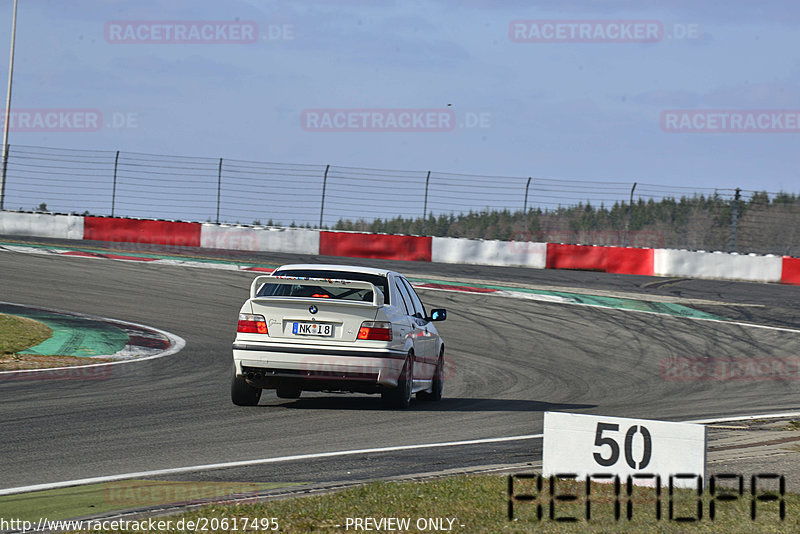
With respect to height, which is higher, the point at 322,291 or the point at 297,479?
the point at 322,291

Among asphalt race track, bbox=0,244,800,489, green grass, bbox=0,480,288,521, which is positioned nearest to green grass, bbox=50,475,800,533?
green grass, bbox=0,480,288,521

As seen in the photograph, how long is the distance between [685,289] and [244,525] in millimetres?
19796

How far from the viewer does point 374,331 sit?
987 centimetres

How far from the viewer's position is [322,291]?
10.4m

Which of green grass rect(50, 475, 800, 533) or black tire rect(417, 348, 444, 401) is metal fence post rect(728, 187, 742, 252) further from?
green grass rect(50, 475, 800, 533)

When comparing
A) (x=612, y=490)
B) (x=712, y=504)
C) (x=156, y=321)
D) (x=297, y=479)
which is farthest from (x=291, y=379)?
(x=156, y=321)

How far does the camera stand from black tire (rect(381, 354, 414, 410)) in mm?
10172

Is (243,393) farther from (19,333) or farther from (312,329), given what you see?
(19,333)

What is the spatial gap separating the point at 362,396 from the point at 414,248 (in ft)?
50.6

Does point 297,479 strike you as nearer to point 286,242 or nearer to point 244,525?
point 244,525

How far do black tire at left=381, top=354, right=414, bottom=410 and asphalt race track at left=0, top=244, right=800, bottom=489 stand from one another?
6.3 inches
